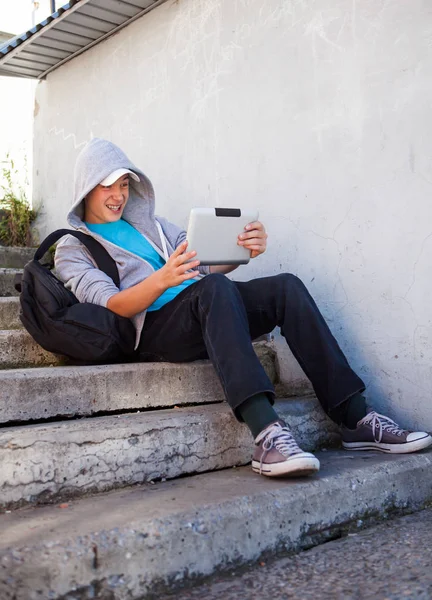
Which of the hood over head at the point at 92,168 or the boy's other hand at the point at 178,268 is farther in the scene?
the hood over head at the point at 92,168

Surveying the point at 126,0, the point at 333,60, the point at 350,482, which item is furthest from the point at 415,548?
the point at 126,0

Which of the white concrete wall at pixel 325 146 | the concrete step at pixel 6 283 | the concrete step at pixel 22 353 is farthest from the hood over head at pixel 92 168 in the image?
the concrete step at pixel 6 283

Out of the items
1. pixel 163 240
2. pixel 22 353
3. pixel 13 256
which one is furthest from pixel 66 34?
pixel 22 353

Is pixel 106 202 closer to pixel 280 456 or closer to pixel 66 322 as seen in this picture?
pixel 66 322

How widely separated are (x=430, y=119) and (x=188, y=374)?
1493 millimetres

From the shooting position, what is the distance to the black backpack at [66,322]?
2641mm

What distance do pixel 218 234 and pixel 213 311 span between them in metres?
0.36

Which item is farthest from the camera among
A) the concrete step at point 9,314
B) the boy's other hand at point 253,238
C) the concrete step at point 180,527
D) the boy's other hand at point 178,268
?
the concrete step at point 9,314

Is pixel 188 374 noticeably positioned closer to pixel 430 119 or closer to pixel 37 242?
pixel 430 119

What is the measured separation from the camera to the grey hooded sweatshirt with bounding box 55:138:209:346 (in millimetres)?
2760

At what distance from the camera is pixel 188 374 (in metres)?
2.80

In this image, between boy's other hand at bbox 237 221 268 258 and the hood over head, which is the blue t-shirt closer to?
the hood over head

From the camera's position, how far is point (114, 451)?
219 cm

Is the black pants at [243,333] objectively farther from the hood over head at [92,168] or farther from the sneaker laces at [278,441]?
the hood over head at [92,168]
